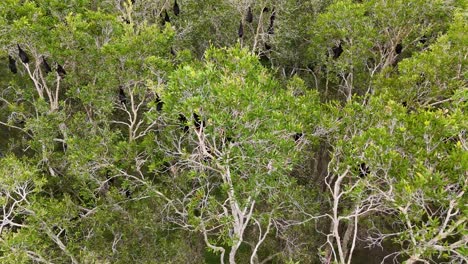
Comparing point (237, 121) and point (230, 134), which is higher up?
point (237, 121)

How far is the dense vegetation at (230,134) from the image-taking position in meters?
10.9

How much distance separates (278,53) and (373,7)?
5937 millimetres

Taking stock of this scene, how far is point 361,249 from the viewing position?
22328 mm

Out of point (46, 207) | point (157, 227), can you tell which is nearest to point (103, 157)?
point (46, 207)

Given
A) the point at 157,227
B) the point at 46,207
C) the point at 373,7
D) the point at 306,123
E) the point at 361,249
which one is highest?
the point at 373,7

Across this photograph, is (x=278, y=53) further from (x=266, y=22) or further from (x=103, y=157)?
(x=103, y=157)

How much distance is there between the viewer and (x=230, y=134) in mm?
11164

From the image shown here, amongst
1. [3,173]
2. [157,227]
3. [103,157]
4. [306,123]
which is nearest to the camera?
[3,173]

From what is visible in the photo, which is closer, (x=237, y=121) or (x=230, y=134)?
(x=237, y=121)

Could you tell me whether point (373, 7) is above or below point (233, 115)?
above

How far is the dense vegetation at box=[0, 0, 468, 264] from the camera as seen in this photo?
10852 millimetres

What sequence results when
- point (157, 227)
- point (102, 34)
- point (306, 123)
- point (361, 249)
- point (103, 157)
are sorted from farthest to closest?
1. point (361, 249)
2. point (102, 34)
3. point (157, 227)
4. point (103, 157)
5. point (306, 123)

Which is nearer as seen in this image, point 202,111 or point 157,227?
point 202,111

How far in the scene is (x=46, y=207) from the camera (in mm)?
14180
